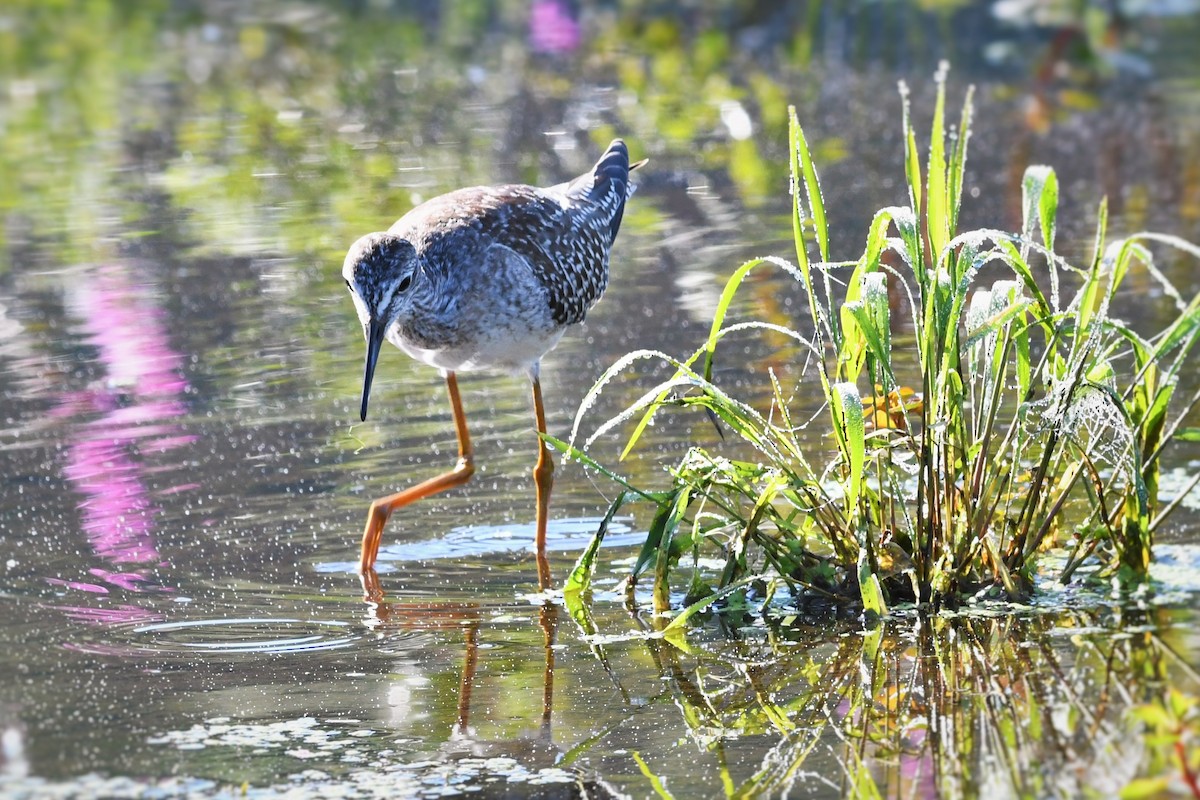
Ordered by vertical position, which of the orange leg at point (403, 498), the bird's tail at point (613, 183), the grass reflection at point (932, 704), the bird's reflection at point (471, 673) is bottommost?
the bird's reflection at point (471, 673)

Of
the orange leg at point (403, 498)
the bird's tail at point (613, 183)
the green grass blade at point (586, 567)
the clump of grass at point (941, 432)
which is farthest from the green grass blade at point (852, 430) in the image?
the bird's tail at point (613, 183)

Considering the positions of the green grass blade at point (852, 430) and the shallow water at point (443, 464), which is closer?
the shallow water at point (443, 464)

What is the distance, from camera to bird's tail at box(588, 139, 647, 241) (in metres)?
8.09

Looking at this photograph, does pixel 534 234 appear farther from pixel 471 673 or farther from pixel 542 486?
pixel 471 673

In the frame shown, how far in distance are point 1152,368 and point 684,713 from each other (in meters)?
1.73

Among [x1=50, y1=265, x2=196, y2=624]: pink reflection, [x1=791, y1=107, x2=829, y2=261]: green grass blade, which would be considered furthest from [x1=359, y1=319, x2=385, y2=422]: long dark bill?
[x1=791, y1=107, x2=829, y2=261]: green grass blade

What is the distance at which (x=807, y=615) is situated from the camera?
527 centimetres

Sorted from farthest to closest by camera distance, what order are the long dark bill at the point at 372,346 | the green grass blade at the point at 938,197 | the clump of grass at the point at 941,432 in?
the long dark bill at the point at 372,346
the green grass blade at the point at 938,197
the clump of grass at the point at 941,432

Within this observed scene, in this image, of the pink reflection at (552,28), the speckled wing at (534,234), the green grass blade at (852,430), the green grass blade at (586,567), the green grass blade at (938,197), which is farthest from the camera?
the pink reflection at (552,28)

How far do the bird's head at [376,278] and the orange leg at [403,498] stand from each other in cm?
41

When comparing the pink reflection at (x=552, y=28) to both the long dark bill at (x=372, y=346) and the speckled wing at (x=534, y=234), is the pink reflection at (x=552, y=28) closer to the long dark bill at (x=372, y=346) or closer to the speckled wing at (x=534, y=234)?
the speckled wing at (x=534, y=234)

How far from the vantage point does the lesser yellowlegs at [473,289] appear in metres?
6.08

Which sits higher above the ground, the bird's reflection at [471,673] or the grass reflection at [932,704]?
the grass reflection at [932,704]

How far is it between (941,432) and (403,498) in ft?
7.17
